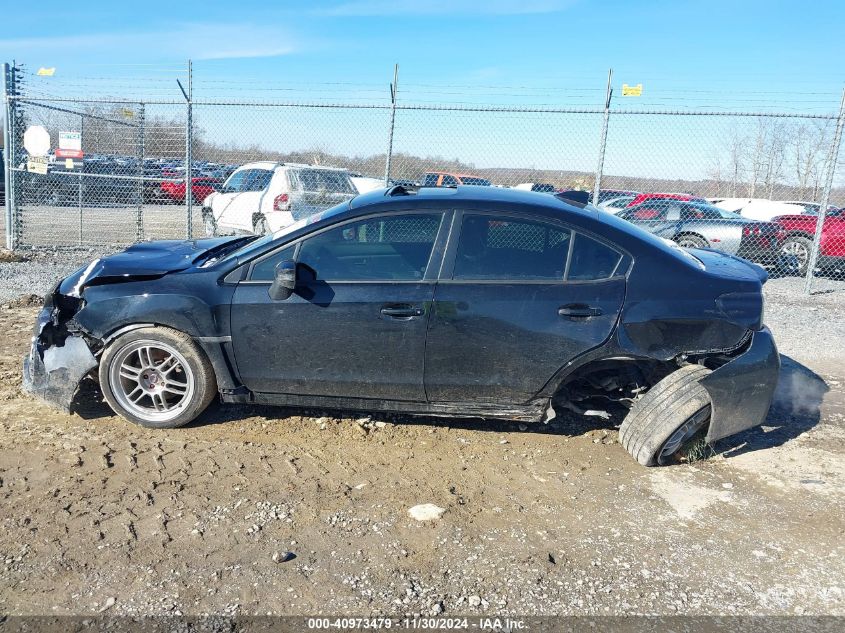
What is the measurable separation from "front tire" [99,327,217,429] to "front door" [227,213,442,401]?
0.30m

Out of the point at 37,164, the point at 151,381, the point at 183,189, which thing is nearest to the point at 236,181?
the point at 37,164

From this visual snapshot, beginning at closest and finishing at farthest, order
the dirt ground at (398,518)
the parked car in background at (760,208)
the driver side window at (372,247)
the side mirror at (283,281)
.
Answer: the dirt ground at (398,518) → the side mirror at (283,281) → the driver side window at (372,247) → the parked car in background at (760,208)

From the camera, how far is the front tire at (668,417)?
4.08 meters

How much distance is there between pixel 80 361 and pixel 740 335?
13.7ft

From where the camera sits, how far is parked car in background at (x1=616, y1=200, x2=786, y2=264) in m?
11.7

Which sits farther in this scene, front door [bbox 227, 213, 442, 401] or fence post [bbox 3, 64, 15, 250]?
fence post [bbox 3, 64, 15, 250]

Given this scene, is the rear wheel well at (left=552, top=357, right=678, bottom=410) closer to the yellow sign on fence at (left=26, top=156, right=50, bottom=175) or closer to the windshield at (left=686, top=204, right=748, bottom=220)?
the windshield at (left=686, top=204, right=748, bottom=220)

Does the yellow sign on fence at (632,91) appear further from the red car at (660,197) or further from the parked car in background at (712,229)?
the red car at (660,197)

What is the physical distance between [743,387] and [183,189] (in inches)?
650

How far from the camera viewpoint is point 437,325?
411 centimetres

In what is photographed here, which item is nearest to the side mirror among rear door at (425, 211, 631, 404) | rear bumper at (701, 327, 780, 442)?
rear door at (425, 211, 631, 404)

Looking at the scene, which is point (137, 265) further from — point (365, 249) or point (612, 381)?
point (612, 381)

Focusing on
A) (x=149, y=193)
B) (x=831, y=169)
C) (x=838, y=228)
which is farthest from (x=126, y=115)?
(x=838, y=228)

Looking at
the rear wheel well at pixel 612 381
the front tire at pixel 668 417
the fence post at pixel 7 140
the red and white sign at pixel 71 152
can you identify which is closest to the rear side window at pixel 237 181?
the red and white sign at pixel 71 152
